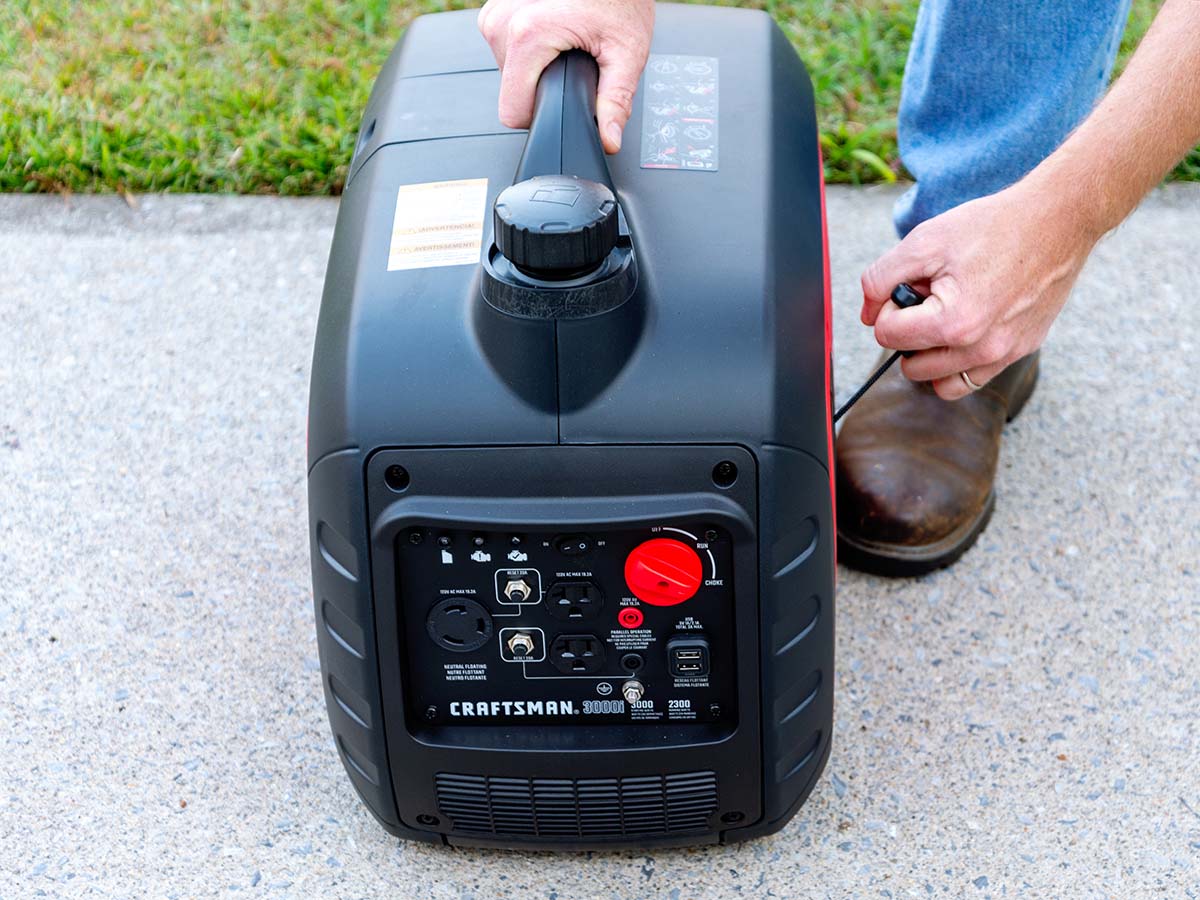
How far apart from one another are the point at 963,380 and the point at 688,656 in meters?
0.39

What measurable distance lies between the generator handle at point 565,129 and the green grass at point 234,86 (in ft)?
3.68

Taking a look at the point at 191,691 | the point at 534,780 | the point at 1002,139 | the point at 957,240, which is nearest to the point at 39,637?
the point at 191,691

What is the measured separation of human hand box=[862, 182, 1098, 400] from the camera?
123 centimetres

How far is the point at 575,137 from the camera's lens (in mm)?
1252

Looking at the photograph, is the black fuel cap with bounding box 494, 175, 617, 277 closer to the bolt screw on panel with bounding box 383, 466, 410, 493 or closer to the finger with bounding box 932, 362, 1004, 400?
the bolt screw on panel with bounding box 383, 466, 410, 493

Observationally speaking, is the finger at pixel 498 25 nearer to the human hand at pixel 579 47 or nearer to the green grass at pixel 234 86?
the human hand at pixel 579 47

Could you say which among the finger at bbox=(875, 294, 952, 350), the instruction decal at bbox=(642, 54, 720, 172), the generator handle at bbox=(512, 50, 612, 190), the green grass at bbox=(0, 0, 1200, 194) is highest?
the generator handle at bbox=(512, 50, 612, 190)

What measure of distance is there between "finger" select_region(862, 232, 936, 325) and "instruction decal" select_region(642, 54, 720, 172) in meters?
0.20

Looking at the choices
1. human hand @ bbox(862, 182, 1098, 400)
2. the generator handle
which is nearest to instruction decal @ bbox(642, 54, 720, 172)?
the generator handle

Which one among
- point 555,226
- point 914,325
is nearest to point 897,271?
point 914,325

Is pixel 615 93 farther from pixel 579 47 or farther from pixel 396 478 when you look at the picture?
pixel 396 478

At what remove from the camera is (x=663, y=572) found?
121 cm

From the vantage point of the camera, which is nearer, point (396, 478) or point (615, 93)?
point (396, 478)

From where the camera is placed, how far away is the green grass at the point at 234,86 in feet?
7.71
